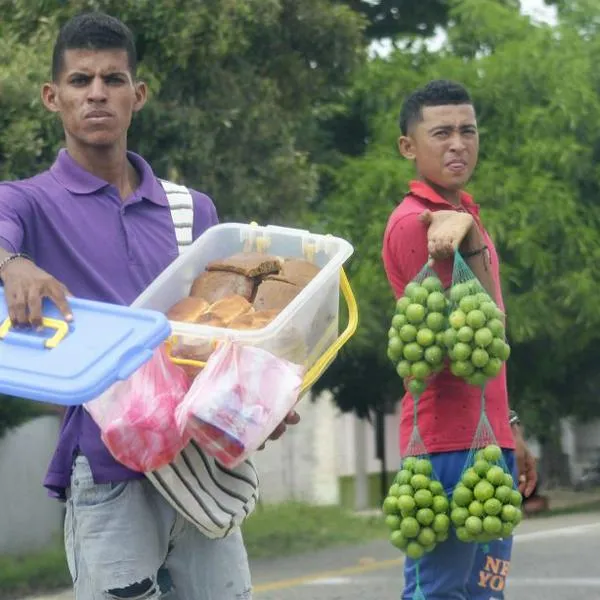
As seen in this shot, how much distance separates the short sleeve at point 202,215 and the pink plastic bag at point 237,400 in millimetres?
629

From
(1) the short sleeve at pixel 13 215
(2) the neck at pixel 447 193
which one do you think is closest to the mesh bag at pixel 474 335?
(2) the neck at pixel 447 193

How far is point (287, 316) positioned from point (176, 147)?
6.37m

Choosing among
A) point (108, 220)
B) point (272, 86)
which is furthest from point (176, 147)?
point (108, 220)

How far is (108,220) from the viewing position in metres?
3.57

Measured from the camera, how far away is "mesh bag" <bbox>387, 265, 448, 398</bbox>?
4.06 m

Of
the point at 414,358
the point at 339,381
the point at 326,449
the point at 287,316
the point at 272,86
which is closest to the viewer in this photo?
the point at 287,316

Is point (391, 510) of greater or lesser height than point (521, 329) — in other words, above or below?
below

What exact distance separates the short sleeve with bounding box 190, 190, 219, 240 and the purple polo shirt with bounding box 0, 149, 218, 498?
180 millimetres

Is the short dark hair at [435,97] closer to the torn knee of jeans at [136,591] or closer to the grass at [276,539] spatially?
the torn knee of jeans at [136,591]

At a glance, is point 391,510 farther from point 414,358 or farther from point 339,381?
point 339,381

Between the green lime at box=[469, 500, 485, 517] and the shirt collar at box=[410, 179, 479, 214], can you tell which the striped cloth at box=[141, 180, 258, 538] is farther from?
the shirt collar at box=[410, 179, 479, 214]

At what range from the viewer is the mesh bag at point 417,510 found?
4.14 metres

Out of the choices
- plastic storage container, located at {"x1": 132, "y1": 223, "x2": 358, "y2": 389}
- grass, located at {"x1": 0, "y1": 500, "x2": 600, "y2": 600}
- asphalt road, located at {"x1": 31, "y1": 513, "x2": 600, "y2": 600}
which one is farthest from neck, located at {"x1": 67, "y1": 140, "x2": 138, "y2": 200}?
grass, located at {"x1": 0, "y1": 500, "x2": 600, "y2": 600}

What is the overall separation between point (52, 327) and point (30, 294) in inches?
3.0
